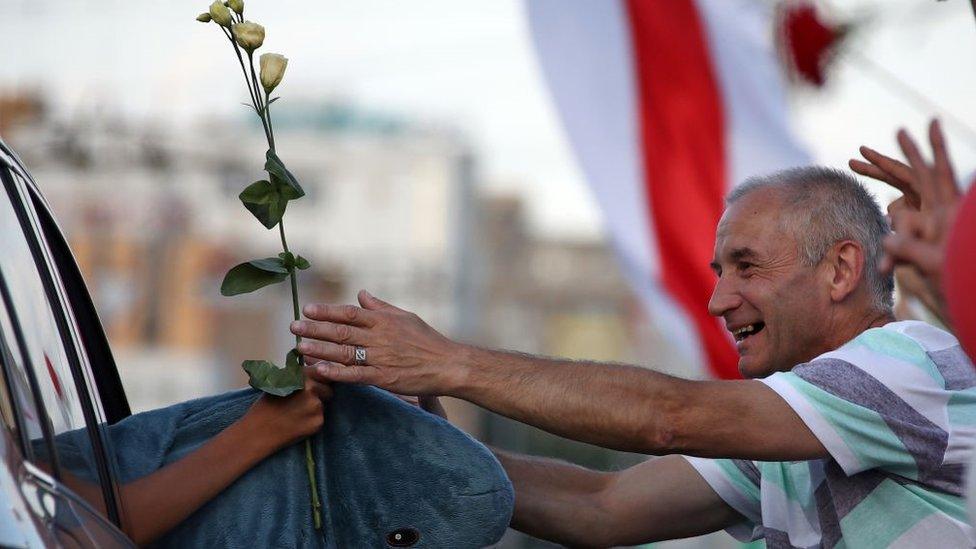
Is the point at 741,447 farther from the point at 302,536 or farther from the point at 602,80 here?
the point at 602,80

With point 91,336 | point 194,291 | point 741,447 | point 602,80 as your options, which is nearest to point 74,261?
point 91,336


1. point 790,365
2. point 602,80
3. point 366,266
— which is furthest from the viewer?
point 366,266

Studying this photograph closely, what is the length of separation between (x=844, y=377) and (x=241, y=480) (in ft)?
3.55

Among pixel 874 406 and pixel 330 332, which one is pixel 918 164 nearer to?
pixel 874 406

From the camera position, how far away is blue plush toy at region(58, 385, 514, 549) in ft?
7.34

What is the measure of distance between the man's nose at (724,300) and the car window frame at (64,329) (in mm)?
1310

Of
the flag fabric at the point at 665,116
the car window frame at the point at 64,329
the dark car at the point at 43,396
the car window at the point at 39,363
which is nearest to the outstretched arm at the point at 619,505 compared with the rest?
the dark car at the point at 43,396

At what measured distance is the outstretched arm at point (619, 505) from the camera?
317 centimetres

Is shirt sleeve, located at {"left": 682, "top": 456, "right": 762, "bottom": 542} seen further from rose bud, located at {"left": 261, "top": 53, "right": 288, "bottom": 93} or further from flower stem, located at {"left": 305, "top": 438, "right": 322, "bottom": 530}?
rose bud, located at {"left": 261, "top": 53, "right": 288, "bottom": 93}

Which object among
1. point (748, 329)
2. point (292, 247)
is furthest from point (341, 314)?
point (292, 247)

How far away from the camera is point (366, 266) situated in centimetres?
3544

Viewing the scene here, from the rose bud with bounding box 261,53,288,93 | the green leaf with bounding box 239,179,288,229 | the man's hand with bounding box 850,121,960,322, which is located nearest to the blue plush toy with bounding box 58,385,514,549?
the green leaf with bounding box 239,179,288,229

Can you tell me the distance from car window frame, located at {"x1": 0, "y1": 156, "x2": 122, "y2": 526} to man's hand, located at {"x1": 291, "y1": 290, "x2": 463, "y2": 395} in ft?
1.12

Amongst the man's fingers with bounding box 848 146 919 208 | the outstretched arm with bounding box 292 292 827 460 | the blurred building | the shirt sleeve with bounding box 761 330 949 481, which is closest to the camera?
the outstretched arm with bounding box 292 292 827 460
